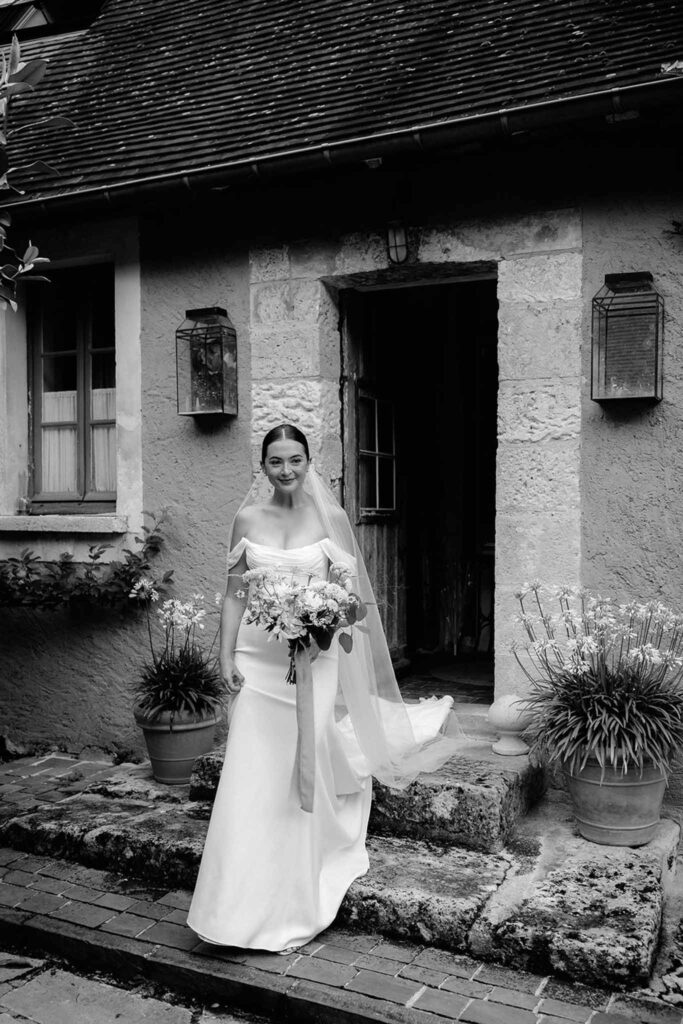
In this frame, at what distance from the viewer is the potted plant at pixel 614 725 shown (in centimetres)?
404

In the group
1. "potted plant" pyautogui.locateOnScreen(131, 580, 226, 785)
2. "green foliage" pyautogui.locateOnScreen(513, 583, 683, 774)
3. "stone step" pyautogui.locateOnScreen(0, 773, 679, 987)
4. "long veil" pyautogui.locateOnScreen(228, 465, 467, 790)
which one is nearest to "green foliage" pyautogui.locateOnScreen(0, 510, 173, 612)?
"potted plant" pyautogui.locateOnScreen(131, 580, 226, 785)

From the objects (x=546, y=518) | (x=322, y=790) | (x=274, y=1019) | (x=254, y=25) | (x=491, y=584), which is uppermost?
(x=254, y=25)

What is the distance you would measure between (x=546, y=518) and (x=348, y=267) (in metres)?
1.86

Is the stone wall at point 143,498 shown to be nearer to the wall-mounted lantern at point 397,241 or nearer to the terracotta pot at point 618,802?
the wall-mounted lantern at point 397,241

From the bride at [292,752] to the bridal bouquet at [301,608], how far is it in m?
0.14

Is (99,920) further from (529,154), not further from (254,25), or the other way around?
(254,25)

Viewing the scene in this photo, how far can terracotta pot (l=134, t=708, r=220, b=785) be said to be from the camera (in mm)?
5180

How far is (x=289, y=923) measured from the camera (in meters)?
3.65

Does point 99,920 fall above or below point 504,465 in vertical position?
below

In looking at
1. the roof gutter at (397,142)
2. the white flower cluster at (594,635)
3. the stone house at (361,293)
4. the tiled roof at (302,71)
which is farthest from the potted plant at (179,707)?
the tiled roof at (302,71)

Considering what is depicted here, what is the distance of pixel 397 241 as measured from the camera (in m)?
5.13

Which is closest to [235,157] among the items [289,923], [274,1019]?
[289,923]

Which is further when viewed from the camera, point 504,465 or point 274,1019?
point 504,465

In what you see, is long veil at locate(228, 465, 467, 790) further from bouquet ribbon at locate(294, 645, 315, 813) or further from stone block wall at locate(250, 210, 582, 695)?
stone block wall at locate(250, 210, 582, 695)
